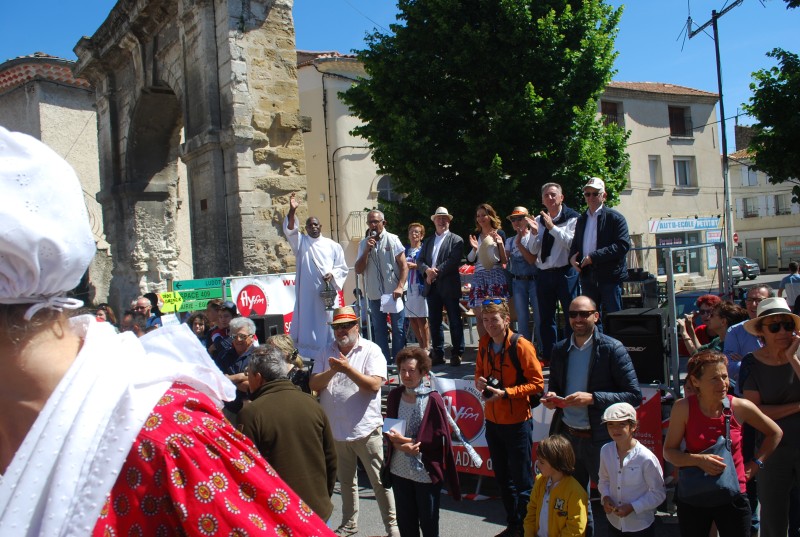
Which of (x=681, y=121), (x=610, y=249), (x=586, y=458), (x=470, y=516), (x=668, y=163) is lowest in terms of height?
(x=470, y=516)

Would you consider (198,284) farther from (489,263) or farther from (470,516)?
(470,516)

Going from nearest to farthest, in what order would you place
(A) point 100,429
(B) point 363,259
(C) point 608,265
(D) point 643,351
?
1. (A) point 100,429
2. (D) point 643,351
3. (C) point 608,265
4. (B) point 363,259

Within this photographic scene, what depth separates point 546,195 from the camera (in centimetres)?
718

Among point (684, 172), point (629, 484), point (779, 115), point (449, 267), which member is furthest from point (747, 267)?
point (629, 484)

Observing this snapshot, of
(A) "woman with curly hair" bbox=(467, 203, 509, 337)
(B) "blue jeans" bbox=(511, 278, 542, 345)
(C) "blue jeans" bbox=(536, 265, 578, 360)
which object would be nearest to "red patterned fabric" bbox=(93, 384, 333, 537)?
(C) "blue jeans" bbox=(536, 265, 578, 360)

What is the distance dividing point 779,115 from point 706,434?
1112cm

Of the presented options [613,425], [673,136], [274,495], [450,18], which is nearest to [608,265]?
[613,425]

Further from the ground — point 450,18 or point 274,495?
point 450,18

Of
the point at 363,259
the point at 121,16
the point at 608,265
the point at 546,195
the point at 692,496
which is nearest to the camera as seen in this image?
the point at 692,496

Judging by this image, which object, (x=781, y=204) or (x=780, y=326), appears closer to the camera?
(x=780, y=326)

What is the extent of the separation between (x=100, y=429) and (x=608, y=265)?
5938mm

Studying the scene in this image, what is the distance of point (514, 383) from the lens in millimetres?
5191

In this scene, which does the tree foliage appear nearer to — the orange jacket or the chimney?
the orange jacket

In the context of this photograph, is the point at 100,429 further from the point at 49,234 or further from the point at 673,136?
the point at 673,136
